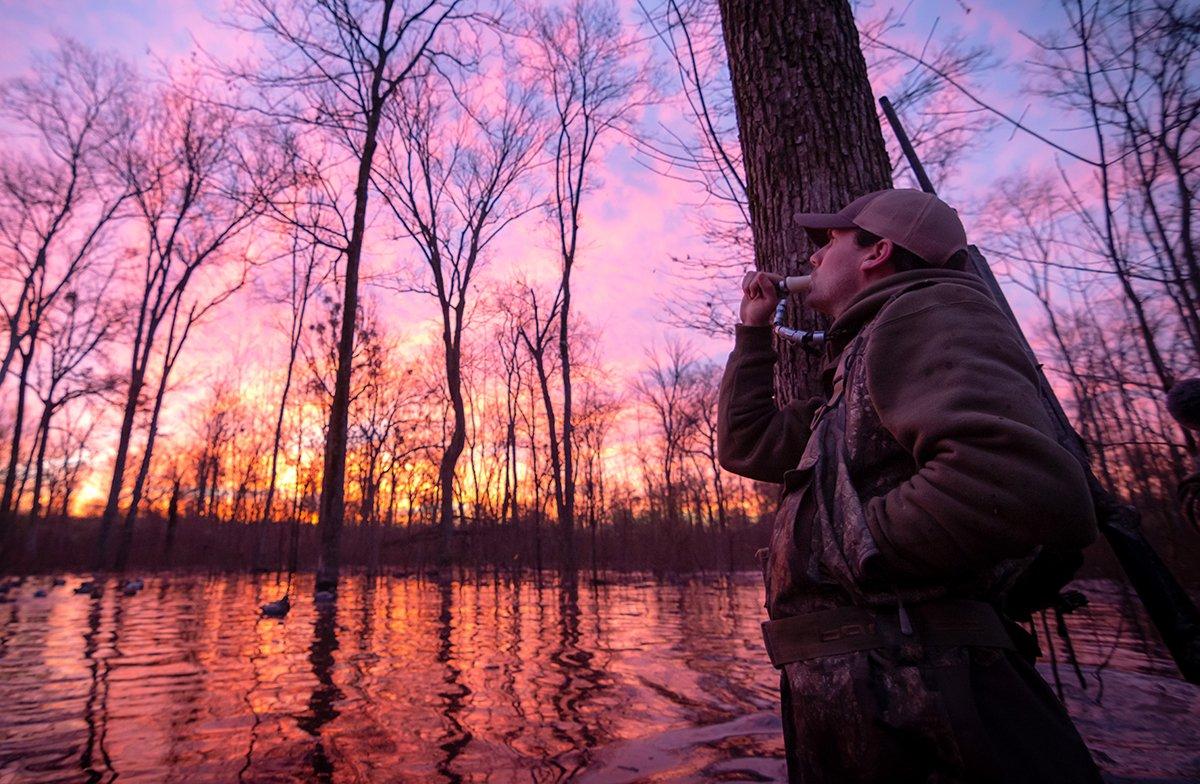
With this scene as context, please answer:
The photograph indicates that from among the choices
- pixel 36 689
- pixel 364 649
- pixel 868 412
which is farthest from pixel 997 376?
pixel 364 649

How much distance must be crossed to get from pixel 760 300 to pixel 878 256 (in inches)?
17.8

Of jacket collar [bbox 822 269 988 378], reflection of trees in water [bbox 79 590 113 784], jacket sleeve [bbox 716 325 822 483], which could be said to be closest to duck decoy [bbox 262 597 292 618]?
reflection of trees in water [bbox 79 590 113 784]

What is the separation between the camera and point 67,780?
2266 mm

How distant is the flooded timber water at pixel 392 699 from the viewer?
2512 mm

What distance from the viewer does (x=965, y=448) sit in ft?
3.42

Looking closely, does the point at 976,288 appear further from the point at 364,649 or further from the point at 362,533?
the point at 362,533

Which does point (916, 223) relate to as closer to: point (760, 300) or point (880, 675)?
point (760, 300)

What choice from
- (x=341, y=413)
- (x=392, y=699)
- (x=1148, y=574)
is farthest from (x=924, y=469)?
(x=341, y=413)

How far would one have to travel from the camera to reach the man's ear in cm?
155

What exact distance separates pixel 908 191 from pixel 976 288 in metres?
0.37

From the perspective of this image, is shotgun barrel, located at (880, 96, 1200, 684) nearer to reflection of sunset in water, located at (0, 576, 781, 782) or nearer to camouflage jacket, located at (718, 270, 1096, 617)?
camouflage jacket, located at (718, 270, 1096, 617)

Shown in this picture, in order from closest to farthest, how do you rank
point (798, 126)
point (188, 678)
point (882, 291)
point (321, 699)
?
point (882, 291)
point (798, 126)
point (321, 699)
point (188, 678)

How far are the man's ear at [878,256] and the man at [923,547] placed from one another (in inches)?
3.1

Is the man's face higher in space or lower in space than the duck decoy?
higher
